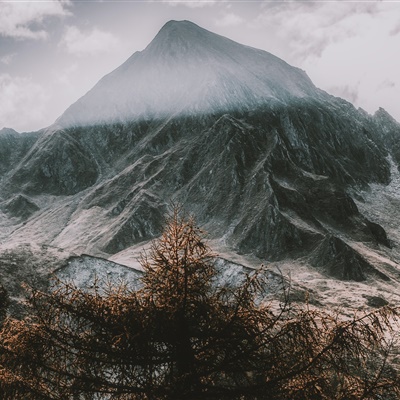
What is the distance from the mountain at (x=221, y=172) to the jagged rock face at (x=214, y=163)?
18.4 inches

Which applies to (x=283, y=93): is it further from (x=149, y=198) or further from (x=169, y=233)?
(x=169, y=233)

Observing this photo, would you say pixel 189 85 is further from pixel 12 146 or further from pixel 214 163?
pixel 12 146

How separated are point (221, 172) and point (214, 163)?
5.15 meters

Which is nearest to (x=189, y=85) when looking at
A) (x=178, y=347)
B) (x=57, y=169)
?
(x=57, y=169)

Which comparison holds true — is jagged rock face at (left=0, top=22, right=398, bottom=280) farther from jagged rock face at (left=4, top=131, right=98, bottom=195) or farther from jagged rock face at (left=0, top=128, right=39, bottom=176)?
jagged rock face at (left=0, top=128, right=39, bottom=176)

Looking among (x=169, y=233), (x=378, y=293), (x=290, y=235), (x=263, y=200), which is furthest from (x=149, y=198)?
(x=169, y=233)

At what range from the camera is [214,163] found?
10175cm

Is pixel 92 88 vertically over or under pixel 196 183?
over

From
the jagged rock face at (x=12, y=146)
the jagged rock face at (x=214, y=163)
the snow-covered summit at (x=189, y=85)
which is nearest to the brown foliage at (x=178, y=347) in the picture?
the jagged rock face at (x=214, y=163)

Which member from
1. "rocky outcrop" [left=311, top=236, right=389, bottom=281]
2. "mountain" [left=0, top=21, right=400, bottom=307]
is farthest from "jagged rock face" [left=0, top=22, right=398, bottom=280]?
"mountain" [left=0, top=21, right=400, bottom=307]

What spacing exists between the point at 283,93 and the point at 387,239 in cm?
9360

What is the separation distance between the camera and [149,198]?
303 ft

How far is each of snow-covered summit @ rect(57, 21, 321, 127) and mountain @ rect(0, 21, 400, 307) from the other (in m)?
0.81

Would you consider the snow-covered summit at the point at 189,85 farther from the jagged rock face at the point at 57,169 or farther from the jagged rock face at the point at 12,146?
the jagged rock face at the point at 12,146
